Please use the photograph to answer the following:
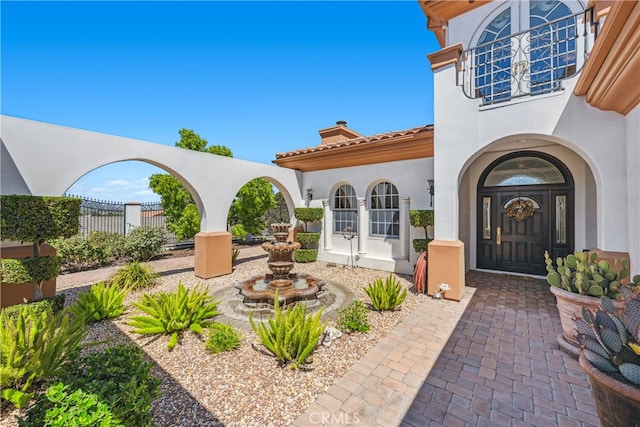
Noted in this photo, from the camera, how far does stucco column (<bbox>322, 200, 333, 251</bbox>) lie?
428 inches

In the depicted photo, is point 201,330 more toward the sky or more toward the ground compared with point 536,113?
more toward the ground

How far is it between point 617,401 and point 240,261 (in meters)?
10.9

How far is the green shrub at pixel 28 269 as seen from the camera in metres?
4.23

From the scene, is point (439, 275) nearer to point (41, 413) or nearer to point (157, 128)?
point (41, 413)

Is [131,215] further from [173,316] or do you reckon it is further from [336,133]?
[173,316]

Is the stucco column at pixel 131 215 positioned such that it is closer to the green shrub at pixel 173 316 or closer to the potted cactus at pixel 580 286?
the green shrub at pixel 173 316

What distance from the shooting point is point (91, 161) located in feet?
19.5

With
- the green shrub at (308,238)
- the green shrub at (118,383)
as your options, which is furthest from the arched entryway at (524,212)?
the green shrub at (118,383)

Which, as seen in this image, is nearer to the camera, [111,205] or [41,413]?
[41,413]

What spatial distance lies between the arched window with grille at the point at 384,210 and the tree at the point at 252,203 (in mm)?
8491

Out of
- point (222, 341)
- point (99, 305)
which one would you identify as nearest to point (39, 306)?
point (99, 305)

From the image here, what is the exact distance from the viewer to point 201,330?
4324mm

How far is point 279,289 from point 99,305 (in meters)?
3.48

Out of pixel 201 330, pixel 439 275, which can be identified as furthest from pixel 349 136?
pixel 201 330
